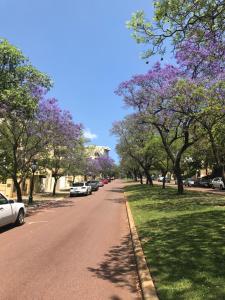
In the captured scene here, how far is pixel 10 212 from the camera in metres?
13.9

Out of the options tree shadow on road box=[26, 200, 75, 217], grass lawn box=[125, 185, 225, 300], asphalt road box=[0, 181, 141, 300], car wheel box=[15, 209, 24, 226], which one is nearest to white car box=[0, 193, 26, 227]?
car wheel box=[15, 209, 24, 226]

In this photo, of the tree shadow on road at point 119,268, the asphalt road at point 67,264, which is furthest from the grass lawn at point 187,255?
the asphalt road at point 67,264

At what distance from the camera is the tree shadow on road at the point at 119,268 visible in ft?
22.9

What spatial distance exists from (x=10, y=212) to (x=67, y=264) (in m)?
6.27

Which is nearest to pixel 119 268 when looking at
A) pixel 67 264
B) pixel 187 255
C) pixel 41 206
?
pixel 67 264

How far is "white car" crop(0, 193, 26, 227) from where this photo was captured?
43.3 feet

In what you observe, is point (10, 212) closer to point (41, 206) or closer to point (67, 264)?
point (67, 264)

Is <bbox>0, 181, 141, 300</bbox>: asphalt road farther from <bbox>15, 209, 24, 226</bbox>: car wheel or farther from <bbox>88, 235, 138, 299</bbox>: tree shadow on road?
<bbox>15, 209, 24, 226</bbox>: car wheel

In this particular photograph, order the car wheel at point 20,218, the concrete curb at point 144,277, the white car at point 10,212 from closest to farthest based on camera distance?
the concrete curb at point 144,277 → the white car at point 10,212 → the car wheel at point 20,218

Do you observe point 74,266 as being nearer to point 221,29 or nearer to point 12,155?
point 221,29

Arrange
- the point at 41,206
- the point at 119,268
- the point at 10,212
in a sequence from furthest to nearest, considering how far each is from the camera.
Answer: the point at 41,206 → the point at 10,212 → the point at 119,268

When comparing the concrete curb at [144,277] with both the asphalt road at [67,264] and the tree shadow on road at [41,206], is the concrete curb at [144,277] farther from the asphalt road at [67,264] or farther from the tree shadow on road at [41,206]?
the tree shadow on road at [41,206]

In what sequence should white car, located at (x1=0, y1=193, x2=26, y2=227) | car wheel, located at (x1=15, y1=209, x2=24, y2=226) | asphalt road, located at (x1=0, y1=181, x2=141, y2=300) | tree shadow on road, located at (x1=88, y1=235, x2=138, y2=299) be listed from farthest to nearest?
car wheel, located at (x1=15, y1=209, x2=24, y2=226) → white car, located at (x1=0, y1=193, x2=26, y2=227) → tree shadow on road, located at (x1=88, y1=235, x2=138, y2=299) → asphalt road, located at (x1=0, y1=181, x2=141, y2=300)

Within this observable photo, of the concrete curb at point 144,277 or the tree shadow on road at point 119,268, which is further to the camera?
the tree shadow on road at point 119,268
